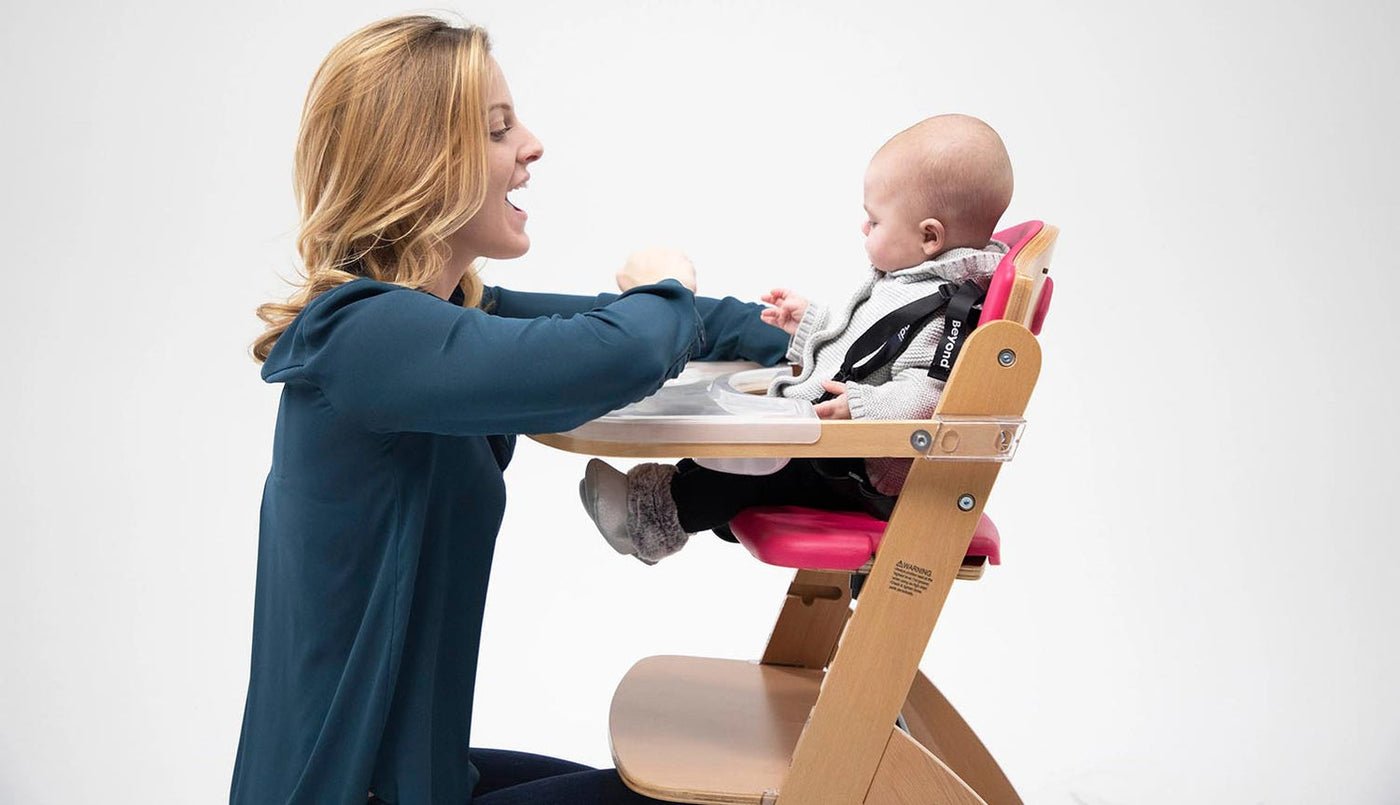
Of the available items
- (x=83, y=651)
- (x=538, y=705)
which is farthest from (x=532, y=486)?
(x=83, y=651)

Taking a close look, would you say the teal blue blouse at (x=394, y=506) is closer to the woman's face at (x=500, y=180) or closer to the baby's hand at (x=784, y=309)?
the woman's face at (x=500, y=180)

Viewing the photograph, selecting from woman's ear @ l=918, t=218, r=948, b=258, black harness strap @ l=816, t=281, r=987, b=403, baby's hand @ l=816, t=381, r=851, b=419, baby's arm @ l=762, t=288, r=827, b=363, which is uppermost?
woman's ear @ l=918, t=218, r=948, b=258

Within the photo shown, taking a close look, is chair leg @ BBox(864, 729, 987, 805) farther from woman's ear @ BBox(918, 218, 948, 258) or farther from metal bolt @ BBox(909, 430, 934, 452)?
woman's ear @ BBox(918, 218, 948, 258)

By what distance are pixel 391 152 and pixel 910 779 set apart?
1000 mm

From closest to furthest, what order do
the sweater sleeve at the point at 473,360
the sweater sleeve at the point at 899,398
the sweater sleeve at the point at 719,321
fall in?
the sweater sleeve at the point at 473,360, the sweater sleeve at the point at 899,398, the sweater sleeve at the point at 719,321

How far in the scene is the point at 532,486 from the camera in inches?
150

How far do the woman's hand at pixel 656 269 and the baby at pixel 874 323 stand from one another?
0.83ft

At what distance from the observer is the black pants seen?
6.10ft

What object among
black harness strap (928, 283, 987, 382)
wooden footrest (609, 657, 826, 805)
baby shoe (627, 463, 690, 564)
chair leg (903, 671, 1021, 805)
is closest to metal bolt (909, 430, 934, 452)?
black harness strap (928, 283, 987, 382)

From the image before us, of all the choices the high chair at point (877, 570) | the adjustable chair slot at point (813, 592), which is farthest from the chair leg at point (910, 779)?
the adjustable chair slot at point (813, 592)

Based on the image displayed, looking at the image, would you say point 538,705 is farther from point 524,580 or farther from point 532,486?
point 532,486

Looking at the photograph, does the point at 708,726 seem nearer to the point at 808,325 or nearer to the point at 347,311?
the point at 808,325

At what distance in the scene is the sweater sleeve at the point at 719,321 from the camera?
2193 millimetres

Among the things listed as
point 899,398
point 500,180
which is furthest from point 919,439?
point 500,180
